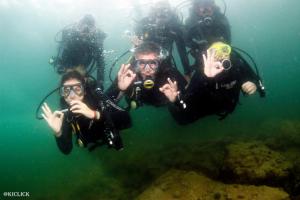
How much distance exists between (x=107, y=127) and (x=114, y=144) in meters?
0.34

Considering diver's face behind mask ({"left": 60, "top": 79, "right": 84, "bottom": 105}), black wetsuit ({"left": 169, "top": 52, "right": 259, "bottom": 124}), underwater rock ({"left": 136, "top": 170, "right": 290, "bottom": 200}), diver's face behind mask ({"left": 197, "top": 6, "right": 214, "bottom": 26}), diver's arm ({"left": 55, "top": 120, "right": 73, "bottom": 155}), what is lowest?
underwater rock ({"left": 136, "top": 170, "right": 290, "bottom": 200})

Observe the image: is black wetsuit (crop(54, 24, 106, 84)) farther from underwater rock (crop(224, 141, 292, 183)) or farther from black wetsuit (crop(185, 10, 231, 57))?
underwater rock (crop(224, 141, 292, 183))

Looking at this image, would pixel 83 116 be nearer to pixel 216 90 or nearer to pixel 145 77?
pixel 145 77

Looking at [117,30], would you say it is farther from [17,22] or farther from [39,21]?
[17,22]

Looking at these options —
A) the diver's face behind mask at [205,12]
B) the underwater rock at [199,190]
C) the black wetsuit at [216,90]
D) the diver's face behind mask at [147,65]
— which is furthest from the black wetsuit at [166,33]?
the underwater rock at [199,190]

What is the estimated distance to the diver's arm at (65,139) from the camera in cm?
657

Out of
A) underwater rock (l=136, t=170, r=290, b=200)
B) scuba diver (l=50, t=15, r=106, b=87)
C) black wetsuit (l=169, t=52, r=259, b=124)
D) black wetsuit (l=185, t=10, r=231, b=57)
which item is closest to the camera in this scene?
underwater rock (l=136, t=170, r=290, b=200)

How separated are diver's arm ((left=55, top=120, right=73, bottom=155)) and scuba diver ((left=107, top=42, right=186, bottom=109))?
126cm

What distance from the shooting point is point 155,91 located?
277 inches

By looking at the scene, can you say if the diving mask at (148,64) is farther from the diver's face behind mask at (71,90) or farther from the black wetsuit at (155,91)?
the diver's face behind mask at (71,90)

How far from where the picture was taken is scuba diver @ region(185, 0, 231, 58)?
7.30 m

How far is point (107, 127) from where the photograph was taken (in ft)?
18.4

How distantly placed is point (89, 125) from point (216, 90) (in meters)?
2.73

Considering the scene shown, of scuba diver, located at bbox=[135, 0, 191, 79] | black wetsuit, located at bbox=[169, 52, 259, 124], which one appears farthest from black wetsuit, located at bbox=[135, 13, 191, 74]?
black wetsuit, located at bbox=[169, 52, 259, 124]
